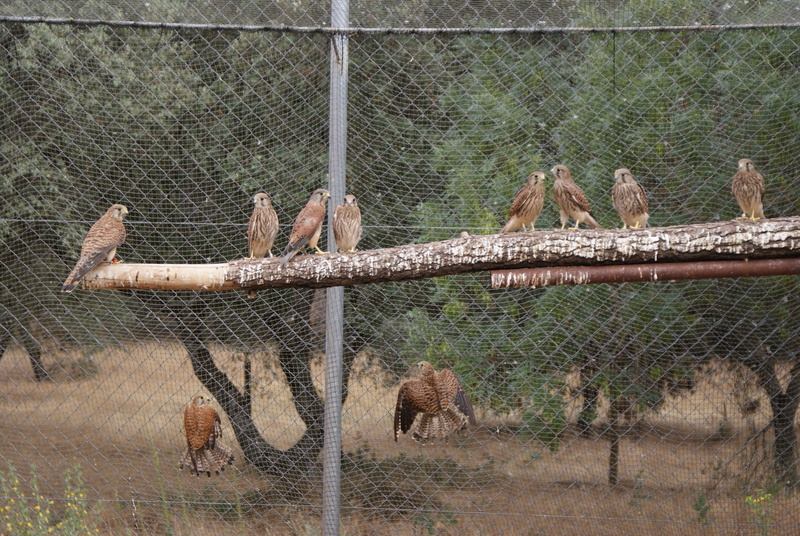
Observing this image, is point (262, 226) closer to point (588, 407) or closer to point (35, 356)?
point (35, 356)

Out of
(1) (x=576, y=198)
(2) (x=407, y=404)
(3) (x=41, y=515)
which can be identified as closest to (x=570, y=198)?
(1) (x=576, y=198)

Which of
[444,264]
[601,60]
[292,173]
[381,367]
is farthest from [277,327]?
[601,60]

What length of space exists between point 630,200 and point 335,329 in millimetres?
1696

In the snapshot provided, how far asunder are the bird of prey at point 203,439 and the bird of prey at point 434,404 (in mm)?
995

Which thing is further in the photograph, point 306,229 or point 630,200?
point 630,200

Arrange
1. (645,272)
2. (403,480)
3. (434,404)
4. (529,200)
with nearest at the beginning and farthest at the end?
(645,272)
(529,200)
(434,404)
(403,480)

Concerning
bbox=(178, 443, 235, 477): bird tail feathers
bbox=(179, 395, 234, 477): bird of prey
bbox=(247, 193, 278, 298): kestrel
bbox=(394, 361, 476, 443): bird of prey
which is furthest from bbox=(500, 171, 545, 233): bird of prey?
bbox=(178, 443, 235, 477): bird tail feathers

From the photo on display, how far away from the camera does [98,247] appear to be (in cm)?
322

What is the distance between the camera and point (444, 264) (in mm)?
2889

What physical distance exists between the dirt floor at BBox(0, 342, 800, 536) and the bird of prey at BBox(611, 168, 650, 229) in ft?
4.47

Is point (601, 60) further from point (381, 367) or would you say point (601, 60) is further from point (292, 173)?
point (381, 367)

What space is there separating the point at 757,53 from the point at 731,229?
6.40 ft

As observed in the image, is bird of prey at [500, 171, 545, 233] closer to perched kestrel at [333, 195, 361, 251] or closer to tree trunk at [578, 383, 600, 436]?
perched kestrel at [333, 195, 361, 251]

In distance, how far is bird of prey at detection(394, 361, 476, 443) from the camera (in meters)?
3.64
